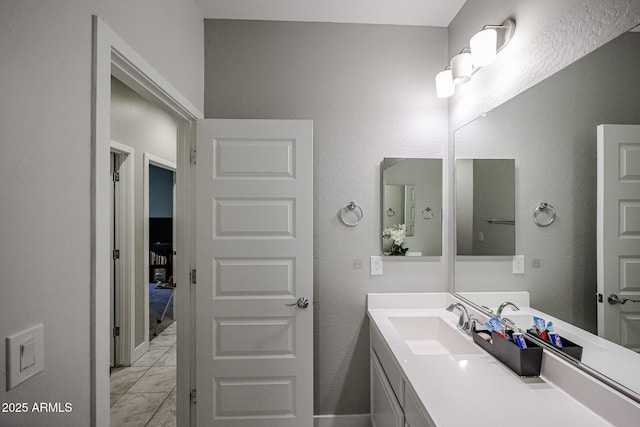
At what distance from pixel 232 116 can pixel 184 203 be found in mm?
644

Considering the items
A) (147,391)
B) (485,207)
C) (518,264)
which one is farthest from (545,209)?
(147,391)

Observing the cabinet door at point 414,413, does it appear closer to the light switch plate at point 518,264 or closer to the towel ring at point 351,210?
the light switch plate at point 518,264

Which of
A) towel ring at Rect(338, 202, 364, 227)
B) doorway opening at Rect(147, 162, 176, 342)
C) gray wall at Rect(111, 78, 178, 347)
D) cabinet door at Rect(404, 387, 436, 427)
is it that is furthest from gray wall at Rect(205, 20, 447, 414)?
doorway opening at Rect(147, 162, 176, 342)

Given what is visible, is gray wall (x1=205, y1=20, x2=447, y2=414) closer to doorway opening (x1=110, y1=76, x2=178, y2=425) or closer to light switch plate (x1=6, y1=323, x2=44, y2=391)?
doorway opening (x1=110, y1=76, x2=178, y2=425)

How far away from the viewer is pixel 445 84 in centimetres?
182

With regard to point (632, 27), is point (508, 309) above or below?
below

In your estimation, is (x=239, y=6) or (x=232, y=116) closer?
(x=239, y=6)

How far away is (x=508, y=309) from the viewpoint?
143 centimetres

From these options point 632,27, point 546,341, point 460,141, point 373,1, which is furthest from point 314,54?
point 546,341

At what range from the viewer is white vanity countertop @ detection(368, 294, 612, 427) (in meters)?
0.92

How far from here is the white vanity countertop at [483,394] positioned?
0.92 meters

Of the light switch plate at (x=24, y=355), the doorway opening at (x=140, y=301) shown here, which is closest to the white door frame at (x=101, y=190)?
the light switch plate at (x=24, y=355)

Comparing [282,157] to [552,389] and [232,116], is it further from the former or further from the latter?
[552,389]

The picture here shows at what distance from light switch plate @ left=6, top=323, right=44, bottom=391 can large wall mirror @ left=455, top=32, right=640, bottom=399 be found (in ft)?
5.24
